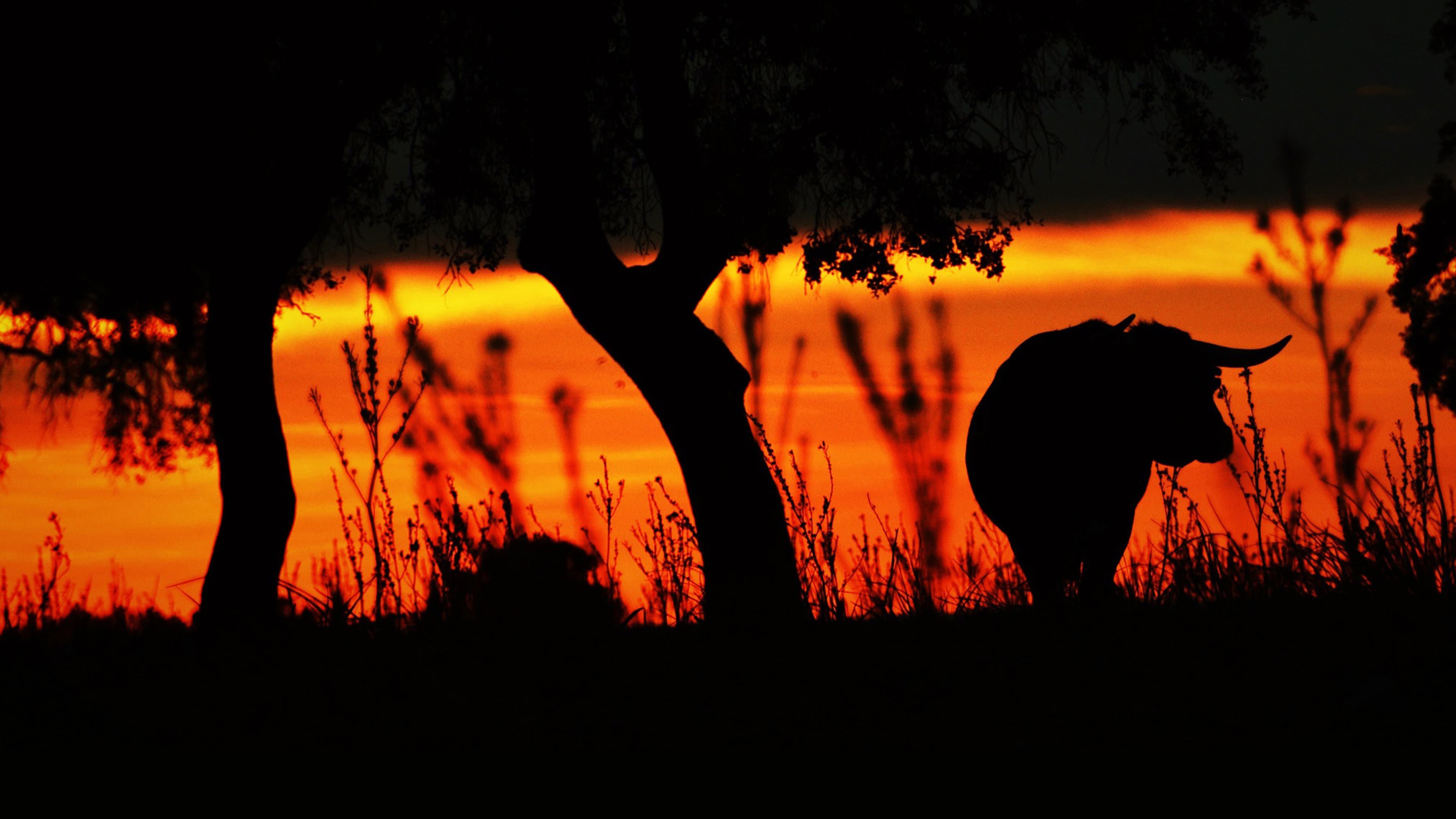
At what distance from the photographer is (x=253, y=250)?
11.6 meters

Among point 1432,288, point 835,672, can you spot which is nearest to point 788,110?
point 835,672

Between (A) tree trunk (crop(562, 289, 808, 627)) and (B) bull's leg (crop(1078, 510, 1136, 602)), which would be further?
(A) tree trunk (crop(562, 289, 808, 627))

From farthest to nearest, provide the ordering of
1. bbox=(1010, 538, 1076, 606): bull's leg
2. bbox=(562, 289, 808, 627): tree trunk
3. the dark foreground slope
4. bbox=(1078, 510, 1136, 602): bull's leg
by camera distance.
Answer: bbox=(562, 289, 808, 627): tree trunk, bbox=(1010, 538, 1076, 606): bull's leg, bbox=(1078, 510, 1136, 602): bull's leg, the dark foreground slope

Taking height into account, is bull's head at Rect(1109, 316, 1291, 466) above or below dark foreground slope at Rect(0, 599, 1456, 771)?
above

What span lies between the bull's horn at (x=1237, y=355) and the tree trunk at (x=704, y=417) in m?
3.41

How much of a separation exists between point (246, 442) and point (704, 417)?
→ 4.41 meters

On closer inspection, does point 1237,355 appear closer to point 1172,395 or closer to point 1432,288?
point 1172,395

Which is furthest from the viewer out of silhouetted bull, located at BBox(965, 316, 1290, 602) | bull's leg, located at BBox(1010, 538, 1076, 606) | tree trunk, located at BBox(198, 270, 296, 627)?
tree trunk, located at BBox(198, 270, 296, 627)

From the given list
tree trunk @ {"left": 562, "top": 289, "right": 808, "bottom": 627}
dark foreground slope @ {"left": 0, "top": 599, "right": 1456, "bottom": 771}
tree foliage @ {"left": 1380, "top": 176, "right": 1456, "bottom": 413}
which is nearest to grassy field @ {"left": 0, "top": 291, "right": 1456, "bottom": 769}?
dark foreground slope @ {"left": 0, "top": 599, "right": 1456, "bottom": 771}

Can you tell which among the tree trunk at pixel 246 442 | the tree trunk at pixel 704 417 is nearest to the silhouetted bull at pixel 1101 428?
the tree trunk at pixel 704 417

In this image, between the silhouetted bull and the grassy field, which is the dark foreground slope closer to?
the grassy field

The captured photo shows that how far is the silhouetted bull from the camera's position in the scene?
8523 mm

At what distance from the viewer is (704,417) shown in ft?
33.4

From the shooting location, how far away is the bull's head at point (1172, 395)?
8.53m
